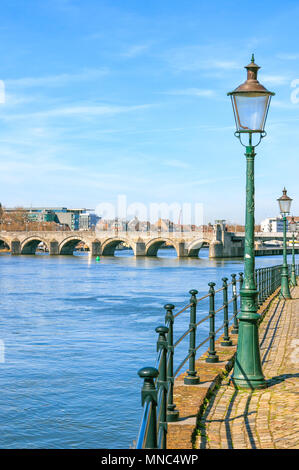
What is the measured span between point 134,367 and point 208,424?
8090 mm

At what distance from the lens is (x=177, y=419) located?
16.5ft

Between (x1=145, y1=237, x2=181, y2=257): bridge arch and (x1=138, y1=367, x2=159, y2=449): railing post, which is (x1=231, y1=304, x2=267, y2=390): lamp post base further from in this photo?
(x1=145, y1=237, x2=181, y2=257): bridge arch

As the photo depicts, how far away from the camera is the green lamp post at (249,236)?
6496mm

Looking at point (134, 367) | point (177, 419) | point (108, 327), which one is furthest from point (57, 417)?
point (108, 327)

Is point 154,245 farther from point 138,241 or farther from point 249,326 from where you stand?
point 249,326

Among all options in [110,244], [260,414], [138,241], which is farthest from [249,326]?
[110,244]

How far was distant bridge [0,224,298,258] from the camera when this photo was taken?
7744 centimetres

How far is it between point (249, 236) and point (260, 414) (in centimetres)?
212

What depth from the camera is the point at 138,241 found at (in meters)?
78.6

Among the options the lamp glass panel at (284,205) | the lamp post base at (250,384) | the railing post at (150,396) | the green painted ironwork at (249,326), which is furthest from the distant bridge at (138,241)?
the railing post at (150,396)

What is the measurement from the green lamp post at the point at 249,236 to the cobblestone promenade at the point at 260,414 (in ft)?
0.69

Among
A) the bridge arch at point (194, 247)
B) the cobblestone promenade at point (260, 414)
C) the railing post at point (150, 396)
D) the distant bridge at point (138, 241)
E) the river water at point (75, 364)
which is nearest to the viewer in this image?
the railing post at point (150, 396)

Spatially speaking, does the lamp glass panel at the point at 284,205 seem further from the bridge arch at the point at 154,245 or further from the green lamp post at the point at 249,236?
the bridge arch at the point at 154,245
